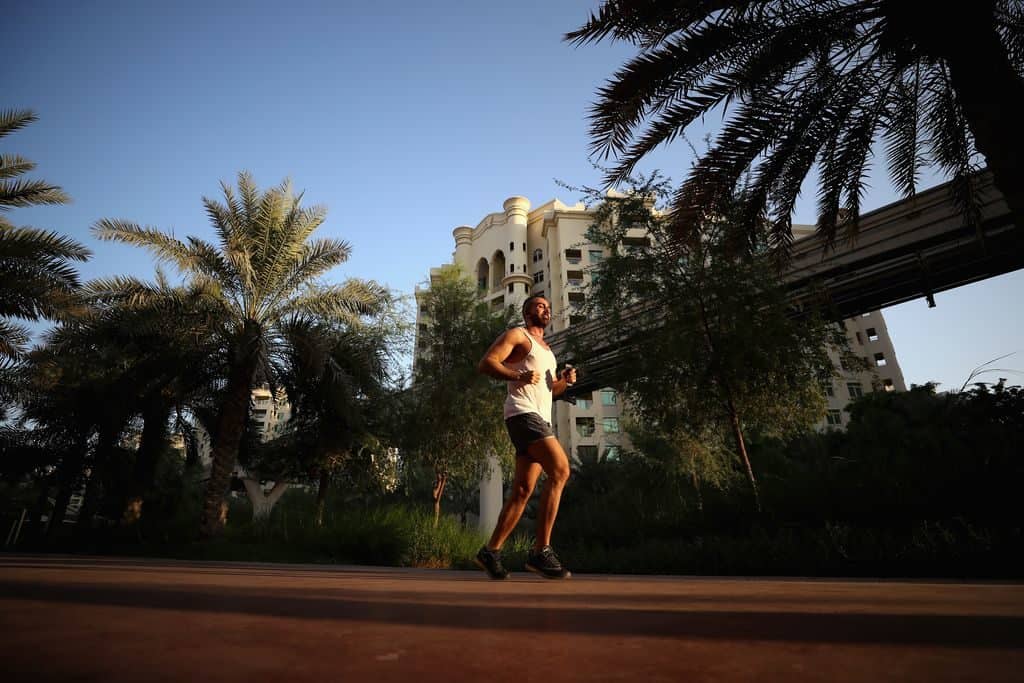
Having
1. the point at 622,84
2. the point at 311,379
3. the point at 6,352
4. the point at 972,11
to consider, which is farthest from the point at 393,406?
the point at 972,11

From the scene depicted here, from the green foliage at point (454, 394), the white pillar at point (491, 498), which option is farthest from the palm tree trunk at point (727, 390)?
the white pillar at point (491, 498)

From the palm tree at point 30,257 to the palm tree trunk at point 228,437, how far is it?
413 centimetres

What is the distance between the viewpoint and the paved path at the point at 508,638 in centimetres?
93

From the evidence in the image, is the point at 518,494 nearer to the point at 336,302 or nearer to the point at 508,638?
the point at 508,638

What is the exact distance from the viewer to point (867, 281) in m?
11.4

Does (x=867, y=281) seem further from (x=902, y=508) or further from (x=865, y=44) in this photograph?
(x=902, y=508)

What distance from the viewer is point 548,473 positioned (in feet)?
12.0

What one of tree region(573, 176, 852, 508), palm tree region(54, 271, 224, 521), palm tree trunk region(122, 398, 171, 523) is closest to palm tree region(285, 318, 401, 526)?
palm tree region(54, 271, 224, 521)

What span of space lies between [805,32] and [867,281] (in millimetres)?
6632

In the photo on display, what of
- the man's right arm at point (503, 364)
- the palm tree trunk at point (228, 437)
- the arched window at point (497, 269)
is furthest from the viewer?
the arched window at point (497, 269)

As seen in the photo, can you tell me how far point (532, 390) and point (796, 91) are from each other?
6.48m

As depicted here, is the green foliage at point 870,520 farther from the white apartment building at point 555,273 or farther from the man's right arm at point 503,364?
the white apartment building at point 555,273

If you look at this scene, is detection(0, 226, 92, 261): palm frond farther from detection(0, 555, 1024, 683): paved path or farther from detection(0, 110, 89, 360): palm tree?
detection(0, 555, 1024, 683): paved path

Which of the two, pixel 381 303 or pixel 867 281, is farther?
pixel 381 303
